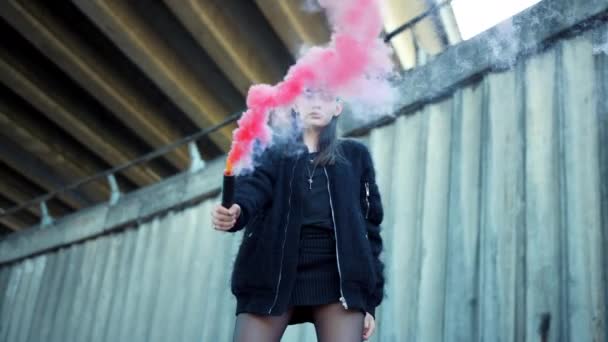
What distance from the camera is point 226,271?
5918 millimetres

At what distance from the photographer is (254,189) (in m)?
3.10

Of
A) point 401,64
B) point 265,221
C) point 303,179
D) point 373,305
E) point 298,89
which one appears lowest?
point 373,305

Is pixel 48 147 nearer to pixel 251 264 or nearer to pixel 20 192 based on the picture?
→ pixel 20 192

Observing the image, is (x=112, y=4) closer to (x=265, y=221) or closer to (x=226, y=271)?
(x=226, y=271)

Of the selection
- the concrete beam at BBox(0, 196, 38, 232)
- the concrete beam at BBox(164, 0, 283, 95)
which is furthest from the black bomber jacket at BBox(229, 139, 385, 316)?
the concrete beam at BBox(0, 196, 38, 232)

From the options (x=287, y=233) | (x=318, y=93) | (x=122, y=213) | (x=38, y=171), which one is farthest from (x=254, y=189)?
(x=38, y=171)

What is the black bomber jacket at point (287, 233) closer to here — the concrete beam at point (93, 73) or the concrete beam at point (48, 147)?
the concrete beam at point (93, 73)

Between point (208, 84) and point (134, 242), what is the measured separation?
169 centimetres

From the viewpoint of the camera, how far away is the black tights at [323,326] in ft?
9.46

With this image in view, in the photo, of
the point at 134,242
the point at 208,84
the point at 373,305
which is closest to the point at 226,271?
the point at 134,242

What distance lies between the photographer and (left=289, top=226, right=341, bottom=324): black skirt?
115 inches

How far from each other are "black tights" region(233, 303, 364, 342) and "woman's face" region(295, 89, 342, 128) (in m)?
0.84

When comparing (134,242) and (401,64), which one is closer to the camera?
(401,64)

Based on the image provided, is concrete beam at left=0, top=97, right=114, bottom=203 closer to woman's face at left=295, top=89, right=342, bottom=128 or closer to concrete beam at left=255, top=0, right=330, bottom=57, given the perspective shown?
concrete beam at left=255, top=0, right=330, bottom=57
